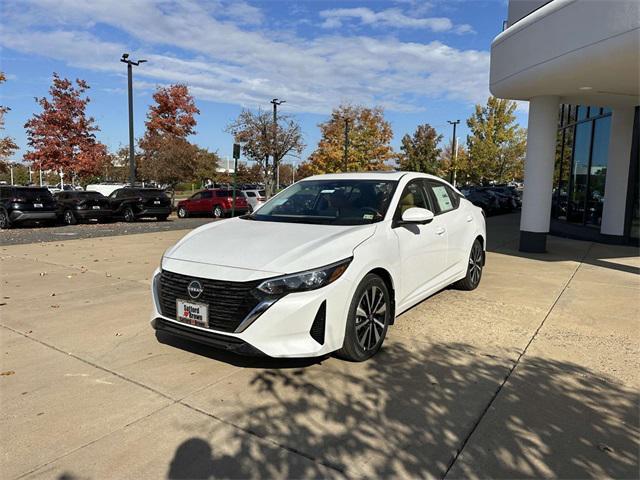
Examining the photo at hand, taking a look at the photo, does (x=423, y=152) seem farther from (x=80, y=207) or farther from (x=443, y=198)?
(x=443, y=198)

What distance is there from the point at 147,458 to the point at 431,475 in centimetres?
161

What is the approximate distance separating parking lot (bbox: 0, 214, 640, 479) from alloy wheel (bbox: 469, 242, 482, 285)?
844 millimetres

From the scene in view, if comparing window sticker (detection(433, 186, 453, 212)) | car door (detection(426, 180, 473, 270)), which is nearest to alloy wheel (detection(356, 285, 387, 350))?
car door (detection(426, 180, 473, 270))

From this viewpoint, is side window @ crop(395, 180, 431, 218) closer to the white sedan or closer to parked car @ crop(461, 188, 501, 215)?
the white sedan

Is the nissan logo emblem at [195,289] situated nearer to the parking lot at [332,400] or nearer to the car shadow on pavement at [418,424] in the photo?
the parking lot at [332,400]

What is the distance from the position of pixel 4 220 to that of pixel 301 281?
16594 millimetres

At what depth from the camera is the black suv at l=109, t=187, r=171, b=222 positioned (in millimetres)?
19953

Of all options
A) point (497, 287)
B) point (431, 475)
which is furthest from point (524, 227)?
point (431, 475)

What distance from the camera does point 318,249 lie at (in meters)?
3.66

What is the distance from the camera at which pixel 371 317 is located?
4.04 m

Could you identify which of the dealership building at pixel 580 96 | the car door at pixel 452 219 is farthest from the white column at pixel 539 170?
the car door at pixel 452 219

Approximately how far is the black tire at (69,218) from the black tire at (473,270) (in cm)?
1625

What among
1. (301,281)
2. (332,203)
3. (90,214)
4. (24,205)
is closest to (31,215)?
(24,205)

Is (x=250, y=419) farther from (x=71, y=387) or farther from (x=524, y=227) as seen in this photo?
(x=524, y=227)
